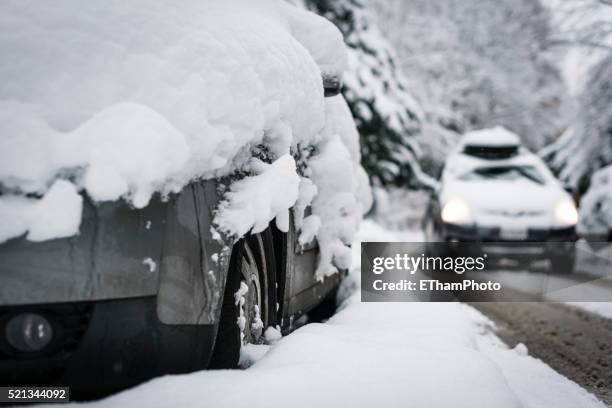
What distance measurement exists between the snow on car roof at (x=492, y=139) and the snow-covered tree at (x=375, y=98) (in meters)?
2.51

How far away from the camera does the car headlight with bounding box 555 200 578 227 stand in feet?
19.0

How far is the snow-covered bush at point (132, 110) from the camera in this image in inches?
57.9

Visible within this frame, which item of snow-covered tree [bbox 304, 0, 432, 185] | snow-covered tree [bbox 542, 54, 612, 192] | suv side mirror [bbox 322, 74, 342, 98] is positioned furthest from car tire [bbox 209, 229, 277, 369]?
snow-covered tree [bbox 542, 54, 612, 192]

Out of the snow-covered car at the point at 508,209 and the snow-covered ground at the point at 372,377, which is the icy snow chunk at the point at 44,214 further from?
the snow-covered car at the point at 508,209

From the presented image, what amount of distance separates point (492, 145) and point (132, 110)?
6.78 m

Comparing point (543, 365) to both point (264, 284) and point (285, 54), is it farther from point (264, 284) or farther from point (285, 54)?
point (285, 54)

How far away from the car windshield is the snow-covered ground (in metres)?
4.15

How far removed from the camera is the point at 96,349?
1534 millimetres

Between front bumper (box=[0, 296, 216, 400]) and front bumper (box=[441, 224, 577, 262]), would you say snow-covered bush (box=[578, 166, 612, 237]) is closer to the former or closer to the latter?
front bumper (box=[441, 224, 577, 262])


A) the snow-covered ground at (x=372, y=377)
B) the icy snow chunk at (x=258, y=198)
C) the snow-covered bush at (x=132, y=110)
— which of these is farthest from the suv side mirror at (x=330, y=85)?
the snow-covered ground at (x=372, y=377)

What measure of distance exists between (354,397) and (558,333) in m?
2.90

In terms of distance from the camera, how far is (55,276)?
1.44 metres

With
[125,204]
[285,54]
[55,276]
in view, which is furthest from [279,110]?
[55,276]

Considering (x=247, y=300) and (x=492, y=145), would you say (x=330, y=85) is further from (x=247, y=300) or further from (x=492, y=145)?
(x=492, y=145)
